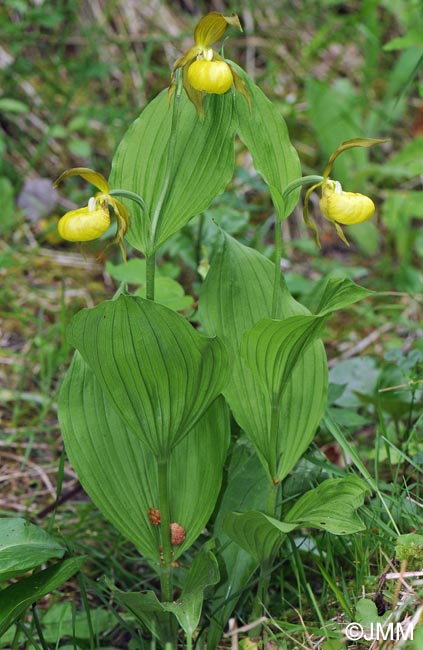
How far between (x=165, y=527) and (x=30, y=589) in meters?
0.23

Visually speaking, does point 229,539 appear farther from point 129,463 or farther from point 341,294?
point 341,294

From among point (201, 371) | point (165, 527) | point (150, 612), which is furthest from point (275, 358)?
point (150, 612)

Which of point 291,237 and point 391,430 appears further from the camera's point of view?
point 291,237

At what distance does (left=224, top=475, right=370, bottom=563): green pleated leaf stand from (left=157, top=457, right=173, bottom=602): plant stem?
0.10m

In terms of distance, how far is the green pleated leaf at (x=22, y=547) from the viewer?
1.08 meters

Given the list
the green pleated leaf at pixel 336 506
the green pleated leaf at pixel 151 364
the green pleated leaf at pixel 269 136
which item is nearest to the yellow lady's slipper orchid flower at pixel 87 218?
the green pleated leaf at pixel 151 364

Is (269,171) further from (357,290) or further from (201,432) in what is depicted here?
(201,432)

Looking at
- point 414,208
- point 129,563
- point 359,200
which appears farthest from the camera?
point 414,208

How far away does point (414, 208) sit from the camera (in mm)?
2160

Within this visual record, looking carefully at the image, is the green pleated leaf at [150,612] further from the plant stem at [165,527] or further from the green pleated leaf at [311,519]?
the green pleated leaf at [311,519]

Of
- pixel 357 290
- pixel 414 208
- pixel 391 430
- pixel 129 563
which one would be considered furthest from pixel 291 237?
pixel 357 290

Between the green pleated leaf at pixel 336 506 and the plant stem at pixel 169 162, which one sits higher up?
the plant stem at pixel 169 162

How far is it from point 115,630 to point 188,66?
1.00m

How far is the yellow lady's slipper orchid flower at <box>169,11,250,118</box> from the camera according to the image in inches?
38.7
